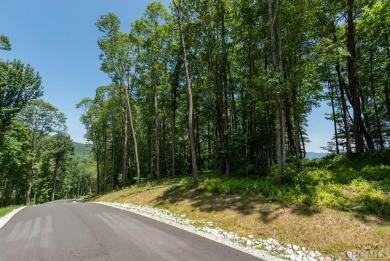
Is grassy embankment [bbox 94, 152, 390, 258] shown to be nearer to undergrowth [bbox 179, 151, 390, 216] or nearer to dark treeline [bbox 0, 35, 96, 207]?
undergrowth [bbox 179, 151, 390, 216]

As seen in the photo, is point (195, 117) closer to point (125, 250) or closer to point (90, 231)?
point (90, 231)

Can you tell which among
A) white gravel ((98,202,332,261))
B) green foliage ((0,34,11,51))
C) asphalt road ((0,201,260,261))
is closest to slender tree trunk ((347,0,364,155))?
white gravel ((98,202,332,261))

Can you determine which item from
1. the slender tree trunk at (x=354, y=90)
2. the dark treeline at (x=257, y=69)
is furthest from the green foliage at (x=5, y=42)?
the slender tree trunk at (x=354, y=90)

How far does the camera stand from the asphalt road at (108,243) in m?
6.48

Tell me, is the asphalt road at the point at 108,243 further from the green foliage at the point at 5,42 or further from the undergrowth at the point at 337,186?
the green foliage at the point at 5,42

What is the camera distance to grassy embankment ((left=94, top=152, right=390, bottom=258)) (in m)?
7.42

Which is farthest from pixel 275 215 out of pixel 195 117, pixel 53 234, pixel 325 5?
pixel 195 117

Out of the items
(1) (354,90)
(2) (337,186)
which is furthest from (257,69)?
(2) (337,186)

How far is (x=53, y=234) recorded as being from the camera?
8984mm

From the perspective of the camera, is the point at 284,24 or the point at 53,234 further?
the point at 284,24

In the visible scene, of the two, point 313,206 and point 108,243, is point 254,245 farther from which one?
point 108,243

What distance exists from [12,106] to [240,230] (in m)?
23.4

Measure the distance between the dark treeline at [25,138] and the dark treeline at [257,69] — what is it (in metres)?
7.86

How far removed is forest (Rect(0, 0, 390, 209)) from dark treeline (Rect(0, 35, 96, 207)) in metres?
0.15
